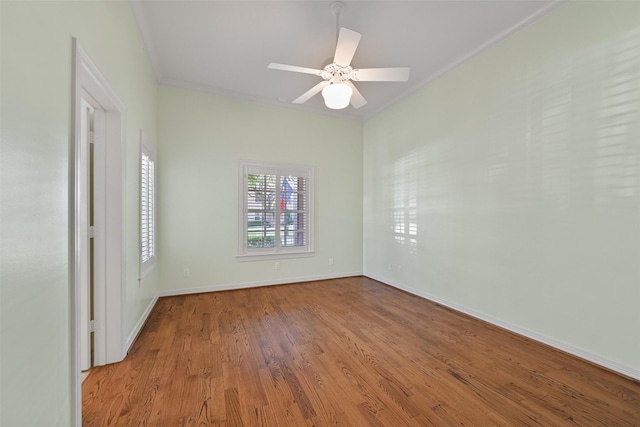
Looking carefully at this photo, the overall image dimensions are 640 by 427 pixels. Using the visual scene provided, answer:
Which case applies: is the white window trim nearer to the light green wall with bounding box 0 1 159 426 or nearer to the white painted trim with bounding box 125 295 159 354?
the white painted trim with bounding box 125 295 159 354

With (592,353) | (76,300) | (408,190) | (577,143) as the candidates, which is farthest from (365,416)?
(408,190)

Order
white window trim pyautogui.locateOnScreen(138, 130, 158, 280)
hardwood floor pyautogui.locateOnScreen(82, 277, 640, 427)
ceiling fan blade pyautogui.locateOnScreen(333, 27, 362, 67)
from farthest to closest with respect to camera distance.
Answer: white window trim pyautogui.locateOnScreen(138, 130, 158, 280)
ceiling fan blade pyautogui.locateOnScreen(333, 27, 362, 67)
hardwood floor pyautogui.locateOnScreen(82, 277, 640, 427)

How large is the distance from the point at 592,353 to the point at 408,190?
267cm

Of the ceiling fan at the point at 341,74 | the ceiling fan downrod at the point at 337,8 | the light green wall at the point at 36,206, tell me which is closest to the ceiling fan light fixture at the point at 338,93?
the ceiling fan at the point at 341,74

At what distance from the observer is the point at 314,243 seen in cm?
Result: 491

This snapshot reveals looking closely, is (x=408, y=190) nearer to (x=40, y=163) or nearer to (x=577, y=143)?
(x=577, y=143)

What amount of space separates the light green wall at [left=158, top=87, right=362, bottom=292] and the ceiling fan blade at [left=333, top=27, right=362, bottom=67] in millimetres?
2417

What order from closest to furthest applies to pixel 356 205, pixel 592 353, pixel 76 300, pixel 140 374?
pixel 76 300
pixel 140 374
pixel 592 353
pixel 356 205

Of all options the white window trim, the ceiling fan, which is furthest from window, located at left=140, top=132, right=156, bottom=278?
the ceiling fan

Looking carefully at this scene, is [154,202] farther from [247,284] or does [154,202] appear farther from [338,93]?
[338,93]

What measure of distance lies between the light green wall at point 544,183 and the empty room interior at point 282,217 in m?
0.02

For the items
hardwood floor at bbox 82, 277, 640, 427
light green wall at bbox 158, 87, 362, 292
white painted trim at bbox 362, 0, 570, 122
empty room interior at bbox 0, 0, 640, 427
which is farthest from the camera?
light green wall at bbox 158, 87, 362, 292

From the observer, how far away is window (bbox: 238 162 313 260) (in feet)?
14.5

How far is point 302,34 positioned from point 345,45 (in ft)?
3.17
